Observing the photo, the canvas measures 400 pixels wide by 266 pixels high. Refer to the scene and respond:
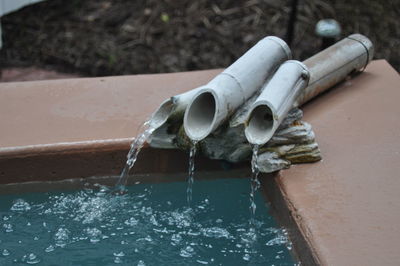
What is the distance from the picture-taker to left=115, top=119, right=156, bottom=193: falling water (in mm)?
3271

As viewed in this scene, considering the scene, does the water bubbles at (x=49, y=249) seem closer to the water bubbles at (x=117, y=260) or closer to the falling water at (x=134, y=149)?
the water bubbles at (x=117, y=260)

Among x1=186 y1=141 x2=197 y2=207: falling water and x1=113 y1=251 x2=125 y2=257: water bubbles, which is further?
x1=186 y1=141 x2=197 y2=207: falling water

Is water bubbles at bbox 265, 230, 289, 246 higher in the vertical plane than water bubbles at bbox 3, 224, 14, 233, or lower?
higher

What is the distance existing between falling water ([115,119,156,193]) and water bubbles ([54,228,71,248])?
15.5 inches

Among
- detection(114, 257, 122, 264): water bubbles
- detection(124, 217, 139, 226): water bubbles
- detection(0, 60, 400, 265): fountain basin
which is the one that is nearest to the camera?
detection(0, 60, 400, 265): fountain basin

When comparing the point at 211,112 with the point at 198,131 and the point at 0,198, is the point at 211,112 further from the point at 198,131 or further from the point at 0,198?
the point at 0,198

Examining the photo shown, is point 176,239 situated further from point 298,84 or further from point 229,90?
point 298,84

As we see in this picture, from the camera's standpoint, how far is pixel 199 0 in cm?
614

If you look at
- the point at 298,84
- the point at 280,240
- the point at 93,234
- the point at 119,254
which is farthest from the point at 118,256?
the point at 298,84

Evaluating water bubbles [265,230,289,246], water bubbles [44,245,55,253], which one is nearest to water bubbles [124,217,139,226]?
water bubbles [44,245,55,253]

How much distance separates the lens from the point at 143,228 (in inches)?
123

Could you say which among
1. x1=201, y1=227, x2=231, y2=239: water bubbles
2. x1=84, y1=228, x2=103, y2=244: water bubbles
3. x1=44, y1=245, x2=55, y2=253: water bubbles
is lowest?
x1=44, y1=245, x2=55, y2=253: water bubbles

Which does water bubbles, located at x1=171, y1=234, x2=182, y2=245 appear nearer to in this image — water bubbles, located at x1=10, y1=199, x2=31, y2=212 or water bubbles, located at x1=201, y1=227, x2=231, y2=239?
water bubbles, located at x1=201, y1=227, x2=231, y2=239

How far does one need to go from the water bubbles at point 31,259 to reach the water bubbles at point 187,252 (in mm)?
625
